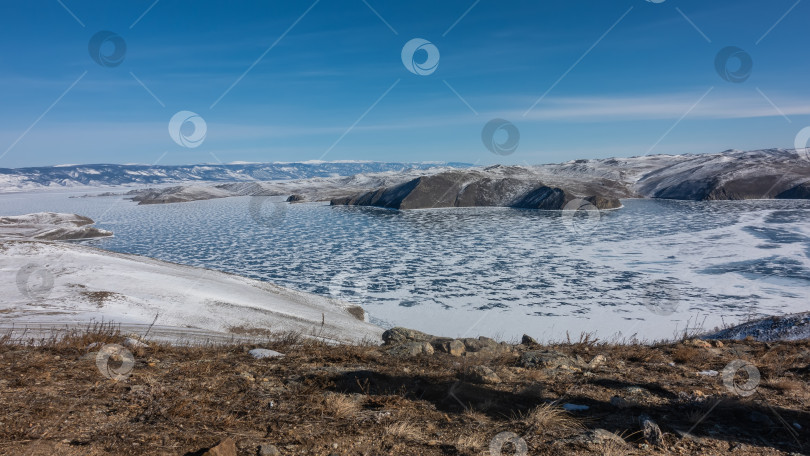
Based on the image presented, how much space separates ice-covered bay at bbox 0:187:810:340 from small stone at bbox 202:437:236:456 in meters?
11.0

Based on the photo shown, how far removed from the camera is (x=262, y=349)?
756cm

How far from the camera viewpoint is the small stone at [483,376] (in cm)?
593

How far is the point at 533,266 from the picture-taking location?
2348 cm

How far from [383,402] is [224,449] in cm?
197

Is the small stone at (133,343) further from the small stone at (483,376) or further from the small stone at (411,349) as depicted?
the small stone at (483,376)

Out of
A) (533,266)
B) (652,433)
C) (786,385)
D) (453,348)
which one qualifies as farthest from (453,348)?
(533,266)

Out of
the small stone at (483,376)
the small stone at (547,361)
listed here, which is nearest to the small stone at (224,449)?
the small stone at (483,376)

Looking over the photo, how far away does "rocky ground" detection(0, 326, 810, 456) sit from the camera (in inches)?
164

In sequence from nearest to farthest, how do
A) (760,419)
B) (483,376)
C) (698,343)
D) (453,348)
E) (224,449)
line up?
(224,449) → (760,419) → (483,376) → (453,348) → (698,343)

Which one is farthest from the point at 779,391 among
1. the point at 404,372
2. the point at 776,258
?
the point at 776,258

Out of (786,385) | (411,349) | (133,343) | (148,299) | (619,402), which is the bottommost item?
(148,299)

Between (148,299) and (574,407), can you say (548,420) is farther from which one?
(148,299)

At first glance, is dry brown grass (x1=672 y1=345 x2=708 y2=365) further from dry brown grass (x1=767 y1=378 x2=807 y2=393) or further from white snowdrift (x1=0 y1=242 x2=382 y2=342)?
white snowdrift (x1=0 y1=242 x2=382 y2=342)

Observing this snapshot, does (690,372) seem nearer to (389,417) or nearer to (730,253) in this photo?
(389,417)
